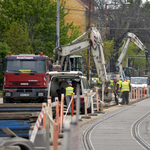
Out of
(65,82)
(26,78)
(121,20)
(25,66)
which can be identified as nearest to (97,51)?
(65,82)

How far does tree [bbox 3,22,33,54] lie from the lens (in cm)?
3662

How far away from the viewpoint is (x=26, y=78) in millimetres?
19922

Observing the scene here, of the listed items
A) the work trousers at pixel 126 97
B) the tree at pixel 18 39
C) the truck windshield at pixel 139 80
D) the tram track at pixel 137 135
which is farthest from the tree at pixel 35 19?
the tram track at pixel 137 135

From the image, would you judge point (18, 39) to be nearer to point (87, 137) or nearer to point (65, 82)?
point (65, 82)

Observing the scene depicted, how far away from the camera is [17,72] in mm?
19891

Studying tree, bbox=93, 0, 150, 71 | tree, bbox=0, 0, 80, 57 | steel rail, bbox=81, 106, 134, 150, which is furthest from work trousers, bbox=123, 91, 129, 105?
tree, bbox=93, 0, 150, 71

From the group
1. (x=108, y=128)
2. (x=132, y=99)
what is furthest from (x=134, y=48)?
(x=108, y=128)

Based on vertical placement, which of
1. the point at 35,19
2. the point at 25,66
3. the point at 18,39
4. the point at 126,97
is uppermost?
the point at 35,19

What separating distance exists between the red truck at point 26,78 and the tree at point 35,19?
2028cm

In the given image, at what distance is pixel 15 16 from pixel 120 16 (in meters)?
18.9

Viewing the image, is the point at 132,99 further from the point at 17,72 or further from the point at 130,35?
the point at 17,72

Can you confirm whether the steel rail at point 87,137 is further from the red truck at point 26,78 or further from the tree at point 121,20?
the tree at point 121,20

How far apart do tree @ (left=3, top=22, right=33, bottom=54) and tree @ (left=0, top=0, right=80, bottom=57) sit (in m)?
2.81

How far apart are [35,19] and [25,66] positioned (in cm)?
2421
